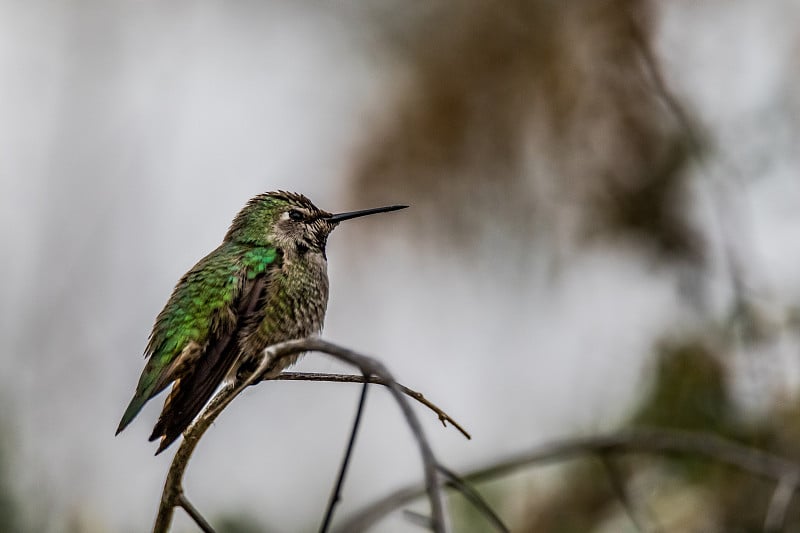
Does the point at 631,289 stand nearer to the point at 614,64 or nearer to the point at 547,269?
the point at 547,269

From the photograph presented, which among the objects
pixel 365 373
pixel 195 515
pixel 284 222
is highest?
pixel 284 222

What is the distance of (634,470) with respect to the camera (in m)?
6.34

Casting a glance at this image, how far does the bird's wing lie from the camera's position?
3.24m

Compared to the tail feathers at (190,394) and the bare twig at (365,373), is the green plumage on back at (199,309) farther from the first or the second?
the bare twig at (365,373)

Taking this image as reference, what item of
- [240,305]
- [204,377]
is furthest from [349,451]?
[240,305]

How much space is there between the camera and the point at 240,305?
3.90 metres

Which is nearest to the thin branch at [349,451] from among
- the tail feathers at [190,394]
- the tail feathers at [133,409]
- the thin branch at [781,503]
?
the tail feathers at [133,409]

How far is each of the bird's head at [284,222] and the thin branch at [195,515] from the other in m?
2.17

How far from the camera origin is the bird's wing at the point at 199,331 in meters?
3.24

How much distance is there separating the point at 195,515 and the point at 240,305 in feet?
6.08

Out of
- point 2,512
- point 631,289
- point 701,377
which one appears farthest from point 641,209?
point 2,512

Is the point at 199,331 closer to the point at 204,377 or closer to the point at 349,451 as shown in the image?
the point at 204,377

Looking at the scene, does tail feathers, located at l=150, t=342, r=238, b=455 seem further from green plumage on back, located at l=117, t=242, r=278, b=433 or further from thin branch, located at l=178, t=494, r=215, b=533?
thin branch, located at l=178, t=494, r=215, b=533

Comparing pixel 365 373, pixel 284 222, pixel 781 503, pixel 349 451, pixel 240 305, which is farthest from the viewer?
pixel 284 222
